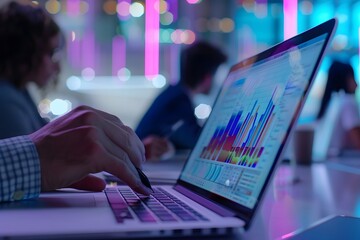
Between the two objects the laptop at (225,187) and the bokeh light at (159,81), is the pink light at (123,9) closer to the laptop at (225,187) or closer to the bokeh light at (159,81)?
the bokeh light at (159,81)

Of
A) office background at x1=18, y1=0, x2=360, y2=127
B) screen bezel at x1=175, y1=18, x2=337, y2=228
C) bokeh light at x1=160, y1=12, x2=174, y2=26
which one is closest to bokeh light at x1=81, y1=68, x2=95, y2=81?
office background at x1=18, y1=0, x2=360, y2=127

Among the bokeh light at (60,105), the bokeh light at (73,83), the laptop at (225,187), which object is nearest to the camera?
the laptop at (225,187)

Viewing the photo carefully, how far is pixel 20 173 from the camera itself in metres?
0.60

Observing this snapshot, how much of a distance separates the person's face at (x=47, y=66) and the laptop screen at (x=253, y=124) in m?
1.10

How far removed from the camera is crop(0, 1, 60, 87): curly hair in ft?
5.45

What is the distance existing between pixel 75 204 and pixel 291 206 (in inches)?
13.0

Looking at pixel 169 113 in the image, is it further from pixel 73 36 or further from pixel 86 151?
pixel 86 151

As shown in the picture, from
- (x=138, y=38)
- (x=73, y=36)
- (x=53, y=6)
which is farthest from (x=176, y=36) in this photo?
(x=53, y=6)

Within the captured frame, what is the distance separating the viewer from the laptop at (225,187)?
44 centimetres

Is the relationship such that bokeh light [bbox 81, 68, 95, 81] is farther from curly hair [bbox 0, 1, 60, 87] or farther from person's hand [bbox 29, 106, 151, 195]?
person's hand [bbox 29, 106, 151, 195]

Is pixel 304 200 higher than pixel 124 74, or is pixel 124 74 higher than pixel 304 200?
pixel 124 74

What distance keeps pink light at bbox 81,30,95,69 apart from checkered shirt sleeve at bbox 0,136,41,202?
124 inches

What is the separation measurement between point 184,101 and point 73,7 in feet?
5.63

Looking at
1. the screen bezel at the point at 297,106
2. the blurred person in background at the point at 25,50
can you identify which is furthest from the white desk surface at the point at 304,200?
the blurred person in background at the point at 25,50
